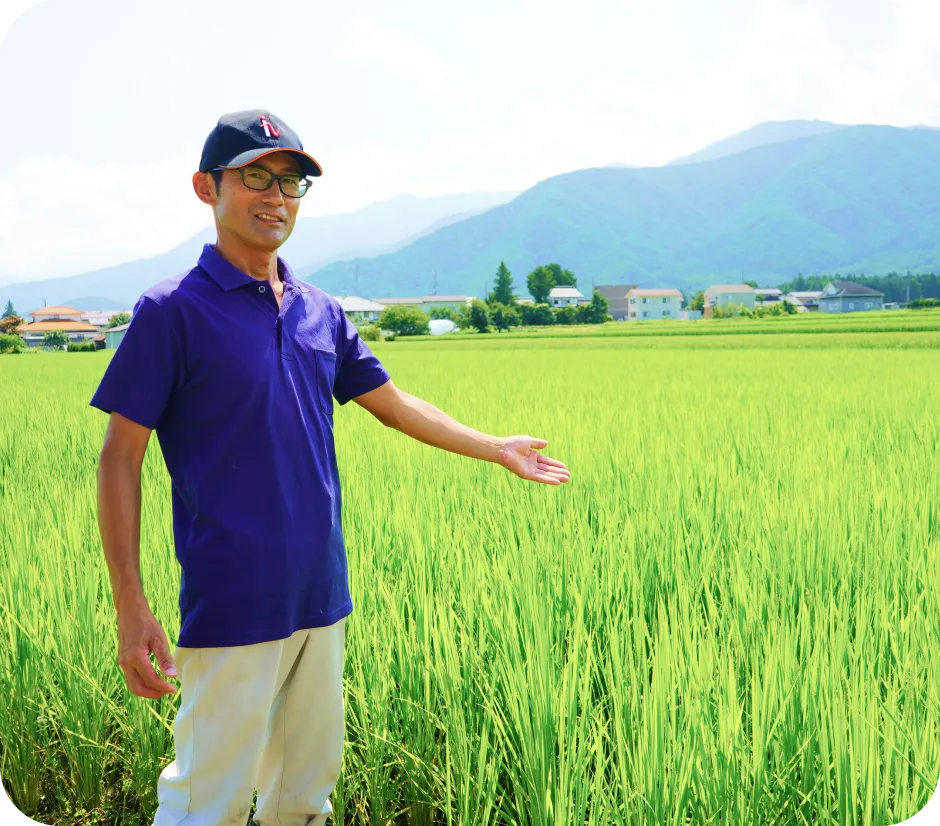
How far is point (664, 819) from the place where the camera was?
1.25 metres

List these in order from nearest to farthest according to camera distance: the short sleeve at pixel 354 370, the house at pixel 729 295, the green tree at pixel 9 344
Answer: the short sleeve at pixel 354 370
the green tree at pixel 9 344
the house at pixel 729 295

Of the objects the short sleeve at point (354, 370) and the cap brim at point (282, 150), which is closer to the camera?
the cap brim at point (282, 150)

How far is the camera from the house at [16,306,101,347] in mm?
50156

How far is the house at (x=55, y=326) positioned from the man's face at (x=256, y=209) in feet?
163

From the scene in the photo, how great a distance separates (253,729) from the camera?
1.30 m

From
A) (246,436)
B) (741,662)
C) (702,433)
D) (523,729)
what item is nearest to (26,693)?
(246,436)

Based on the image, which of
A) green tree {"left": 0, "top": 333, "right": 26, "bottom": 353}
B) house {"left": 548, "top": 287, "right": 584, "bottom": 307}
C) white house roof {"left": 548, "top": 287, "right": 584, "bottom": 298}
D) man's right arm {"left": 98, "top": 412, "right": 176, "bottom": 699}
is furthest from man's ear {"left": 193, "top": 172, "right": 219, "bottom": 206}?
white house roof {"left": 548, "top": 287, "right": 584, "bottom": 298}

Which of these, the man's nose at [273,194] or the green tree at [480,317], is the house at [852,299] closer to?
the green tree at [480,317]

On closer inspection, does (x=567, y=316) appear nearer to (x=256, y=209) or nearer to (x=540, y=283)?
(x=540, y=283)

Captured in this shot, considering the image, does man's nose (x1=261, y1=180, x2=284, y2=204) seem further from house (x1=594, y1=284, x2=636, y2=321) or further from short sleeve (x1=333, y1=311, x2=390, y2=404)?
house (x1=594, y1=284, x2=636, y2=321)

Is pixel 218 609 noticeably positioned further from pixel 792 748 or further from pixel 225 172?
pixel 792 748

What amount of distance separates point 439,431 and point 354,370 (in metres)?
0.24

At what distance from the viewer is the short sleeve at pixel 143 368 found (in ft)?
4.09

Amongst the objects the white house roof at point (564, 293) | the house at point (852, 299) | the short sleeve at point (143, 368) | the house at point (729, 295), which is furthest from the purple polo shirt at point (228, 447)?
the house at point (729, 295)
